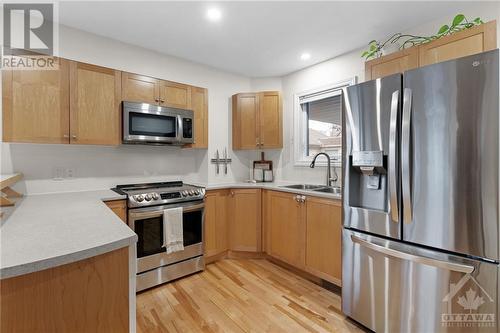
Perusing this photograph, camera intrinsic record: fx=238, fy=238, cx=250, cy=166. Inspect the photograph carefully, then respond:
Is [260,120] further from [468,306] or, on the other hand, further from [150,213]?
[468,306]

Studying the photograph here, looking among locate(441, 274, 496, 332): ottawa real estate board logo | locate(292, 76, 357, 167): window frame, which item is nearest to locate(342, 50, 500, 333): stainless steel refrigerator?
locate(441, 274, 496, 332): ottawa real estate board logo

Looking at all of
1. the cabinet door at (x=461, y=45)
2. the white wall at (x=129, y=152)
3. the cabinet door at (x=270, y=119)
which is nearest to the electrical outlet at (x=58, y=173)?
the white wall at (x=129, y=152)

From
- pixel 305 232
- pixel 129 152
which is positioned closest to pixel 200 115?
pixel 129 152

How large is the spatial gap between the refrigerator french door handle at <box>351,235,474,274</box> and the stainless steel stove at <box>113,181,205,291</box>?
1.67m

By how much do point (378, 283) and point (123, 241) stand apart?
1642mm

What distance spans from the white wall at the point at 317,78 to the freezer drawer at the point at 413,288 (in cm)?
142

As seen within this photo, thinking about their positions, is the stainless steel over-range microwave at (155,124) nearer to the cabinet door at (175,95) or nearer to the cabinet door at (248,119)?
the cabinet door at (175,95)

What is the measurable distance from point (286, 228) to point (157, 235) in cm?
138

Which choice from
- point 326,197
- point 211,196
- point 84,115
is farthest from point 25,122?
point 326,197

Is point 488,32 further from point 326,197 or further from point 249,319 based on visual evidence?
point 249,319

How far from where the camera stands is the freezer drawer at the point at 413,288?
1.29 meters

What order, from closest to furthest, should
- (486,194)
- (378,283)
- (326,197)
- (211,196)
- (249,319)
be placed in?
(486,194)
(378,283)
(249,319)
(326,197)
(211,196)

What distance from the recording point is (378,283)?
1649mm

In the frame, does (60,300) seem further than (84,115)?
No
